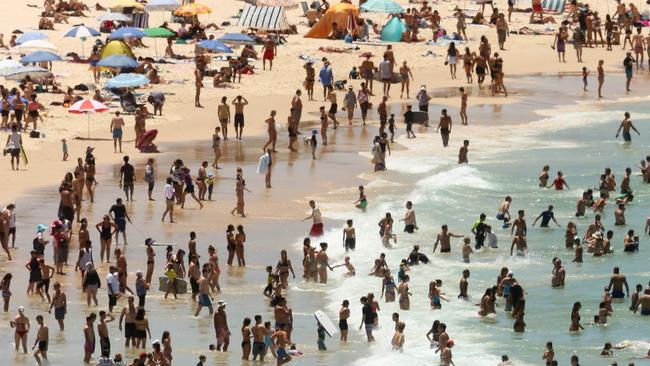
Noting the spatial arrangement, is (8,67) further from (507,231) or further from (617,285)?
(617,285)

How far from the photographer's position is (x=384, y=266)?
2952cm

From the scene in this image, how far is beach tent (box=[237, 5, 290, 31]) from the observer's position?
5397 cm

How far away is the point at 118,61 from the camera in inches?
1747

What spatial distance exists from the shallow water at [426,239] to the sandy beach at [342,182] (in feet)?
0.17

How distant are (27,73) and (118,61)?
260cm

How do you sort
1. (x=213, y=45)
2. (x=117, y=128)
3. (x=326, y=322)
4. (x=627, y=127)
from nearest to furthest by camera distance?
(x=326, y=322) → (x=117, y=128) → (x=627, y=127) → (x=213, y=45)

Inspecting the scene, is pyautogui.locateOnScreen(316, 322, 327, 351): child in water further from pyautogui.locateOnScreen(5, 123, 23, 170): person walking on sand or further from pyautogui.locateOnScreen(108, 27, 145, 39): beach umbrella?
pyautogui.locateOnScreen(108, 27, 145, 39): beach umbrella

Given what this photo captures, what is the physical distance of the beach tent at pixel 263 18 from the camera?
177ft

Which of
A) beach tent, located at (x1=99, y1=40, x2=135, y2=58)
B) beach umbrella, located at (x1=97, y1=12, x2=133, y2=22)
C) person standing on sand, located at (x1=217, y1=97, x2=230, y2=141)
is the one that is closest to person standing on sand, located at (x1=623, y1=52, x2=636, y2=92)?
person standing on sand, located at (x1=217, y1=97, x2=230, y2=141)

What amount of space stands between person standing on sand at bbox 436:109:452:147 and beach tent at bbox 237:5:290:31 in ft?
44.0

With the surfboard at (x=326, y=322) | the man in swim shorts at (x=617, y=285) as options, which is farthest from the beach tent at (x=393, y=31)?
the surfboard at (x=326, y=322)

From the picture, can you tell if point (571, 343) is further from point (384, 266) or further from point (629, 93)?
point (629, 93)

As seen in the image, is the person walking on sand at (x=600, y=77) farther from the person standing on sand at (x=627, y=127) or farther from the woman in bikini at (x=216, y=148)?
the woman in bikini at (x=216, y=148)

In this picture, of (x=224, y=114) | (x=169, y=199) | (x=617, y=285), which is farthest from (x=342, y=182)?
(x=617, y=285)
